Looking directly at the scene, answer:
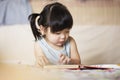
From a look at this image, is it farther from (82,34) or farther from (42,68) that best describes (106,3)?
(42,68)

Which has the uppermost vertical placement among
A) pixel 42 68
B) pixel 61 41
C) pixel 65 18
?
pixel 65 18

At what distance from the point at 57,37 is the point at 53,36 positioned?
0.02 metres

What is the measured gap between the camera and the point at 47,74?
108 centimetres

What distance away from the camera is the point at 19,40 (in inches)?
43.8

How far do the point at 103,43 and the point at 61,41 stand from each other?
21 centimetres

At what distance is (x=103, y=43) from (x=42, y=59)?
0.30 metres

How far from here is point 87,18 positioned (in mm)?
→ 1139

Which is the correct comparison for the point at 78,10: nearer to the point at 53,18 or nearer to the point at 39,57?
the point at 53,18

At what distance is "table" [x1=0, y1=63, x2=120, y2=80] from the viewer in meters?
1.08

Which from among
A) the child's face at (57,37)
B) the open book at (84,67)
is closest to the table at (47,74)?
the open book at (84,67)

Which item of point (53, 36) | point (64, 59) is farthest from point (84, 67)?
point (53, 36)

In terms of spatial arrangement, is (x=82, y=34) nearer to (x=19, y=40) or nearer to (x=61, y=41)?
(x=61, y=41)

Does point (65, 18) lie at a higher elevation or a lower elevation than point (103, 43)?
higher

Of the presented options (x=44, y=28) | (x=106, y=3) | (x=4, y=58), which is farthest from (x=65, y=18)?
(x=4, y=58)
